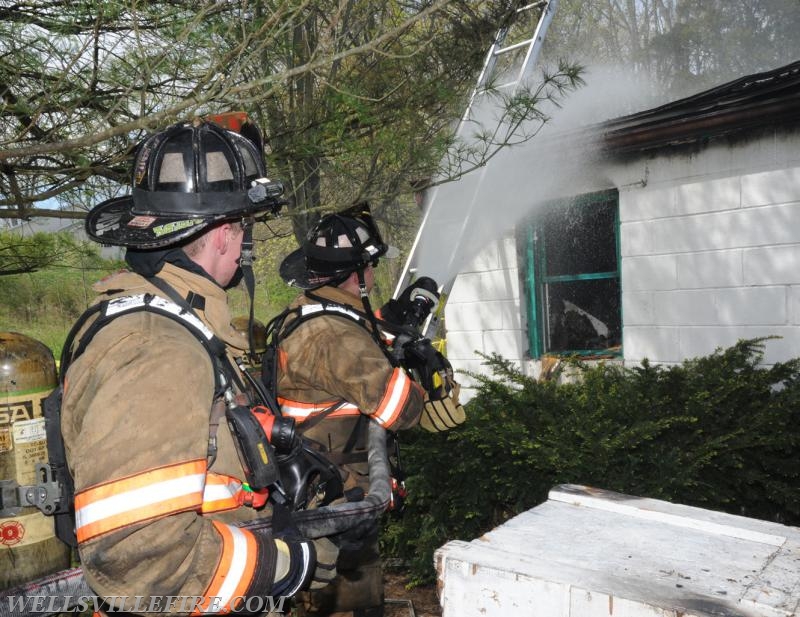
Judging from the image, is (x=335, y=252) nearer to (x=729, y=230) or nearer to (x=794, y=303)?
(x=729, y=230)

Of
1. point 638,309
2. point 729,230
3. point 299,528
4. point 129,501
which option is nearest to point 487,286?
point 638,309

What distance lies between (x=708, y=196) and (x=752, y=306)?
0.89 m

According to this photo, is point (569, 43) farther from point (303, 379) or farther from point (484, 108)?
point (303, 379)

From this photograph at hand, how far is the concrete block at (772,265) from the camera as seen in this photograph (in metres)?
4.58

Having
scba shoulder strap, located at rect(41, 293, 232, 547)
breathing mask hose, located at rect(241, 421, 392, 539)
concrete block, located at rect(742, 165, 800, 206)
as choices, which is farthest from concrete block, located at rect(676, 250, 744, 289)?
A: scba shoulder strap, located at rect(41, 293, 232, 547)

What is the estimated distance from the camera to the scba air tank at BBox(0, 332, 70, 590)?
2.45 meters

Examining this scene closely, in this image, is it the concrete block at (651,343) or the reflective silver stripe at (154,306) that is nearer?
the reflective silver stripe at (154,306)

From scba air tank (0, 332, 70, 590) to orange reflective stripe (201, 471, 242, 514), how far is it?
1.24 meters

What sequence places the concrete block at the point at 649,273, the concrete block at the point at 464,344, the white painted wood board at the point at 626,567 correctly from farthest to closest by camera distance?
the concrete block at the point at 464,344 → the concrete block at the point at 649,273 → the white painted wood board at the point at 626,567

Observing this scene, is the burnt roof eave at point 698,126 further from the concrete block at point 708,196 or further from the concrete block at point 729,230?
the concrete block at point 729,230

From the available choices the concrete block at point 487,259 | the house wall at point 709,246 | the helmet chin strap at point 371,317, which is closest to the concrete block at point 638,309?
the house wall at point 709,246

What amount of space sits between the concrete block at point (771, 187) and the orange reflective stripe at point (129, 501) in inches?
184

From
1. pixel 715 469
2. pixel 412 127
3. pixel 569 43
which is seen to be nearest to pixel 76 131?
pixel 412 127

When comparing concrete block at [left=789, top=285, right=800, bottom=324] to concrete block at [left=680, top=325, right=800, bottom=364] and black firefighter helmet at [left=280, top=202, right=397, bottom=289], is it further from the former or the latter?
black firefighter helmet at [left=280, top=202, right=397, bottom=289]
